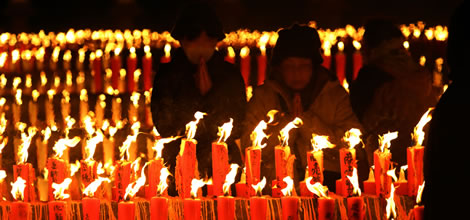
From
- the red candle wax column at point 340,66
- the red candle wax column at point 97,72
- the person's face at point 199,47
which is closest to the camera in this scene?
the person's face at point 199,47

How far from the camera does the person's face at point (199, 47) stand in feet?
16.8

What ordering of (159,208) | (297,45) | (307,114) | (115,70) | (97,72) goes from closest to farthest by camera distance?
(159,208) < (307,114) < (297,45) < (115,70) < (97,72)

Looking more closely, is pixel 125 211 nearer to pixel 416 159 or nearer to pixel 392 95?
pixel 416 159

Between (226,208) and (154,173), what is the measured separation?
1.47ft

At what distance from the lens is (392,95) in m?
5.15

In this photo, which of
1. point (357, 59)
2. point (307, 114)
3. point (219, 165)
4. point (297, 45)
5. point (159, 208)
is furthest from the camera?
point (357, 59)

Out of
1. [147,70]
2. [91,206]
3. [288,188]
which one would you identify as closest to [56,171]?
[91,206]

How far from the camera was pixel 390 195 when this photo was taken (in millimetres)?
3576

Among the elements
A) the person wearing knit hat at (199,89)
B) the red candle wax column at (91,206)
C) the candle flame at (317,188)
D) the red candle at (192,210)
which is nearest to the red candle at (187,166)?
the red candle at (192,210)

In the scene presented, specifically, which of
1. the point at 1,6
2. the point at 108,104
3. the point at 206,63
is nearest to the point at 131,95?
the point at 108,104

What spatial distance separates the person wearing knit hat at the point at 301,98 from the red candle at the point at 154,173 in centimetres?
105

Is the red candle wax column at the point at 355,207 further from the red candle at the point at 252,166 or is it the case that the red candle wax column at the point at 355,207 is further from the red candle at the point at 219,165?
the red candle at the point at 219,165

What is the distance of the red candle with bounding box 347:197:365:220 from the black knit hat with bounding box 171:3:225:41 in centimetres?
201

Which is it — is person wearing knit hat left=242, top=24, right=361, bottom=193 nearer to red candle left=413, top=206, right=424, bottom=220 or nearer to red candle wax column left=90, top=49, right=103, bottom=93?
red candle left=413, top=206, right=424, bottom=220
